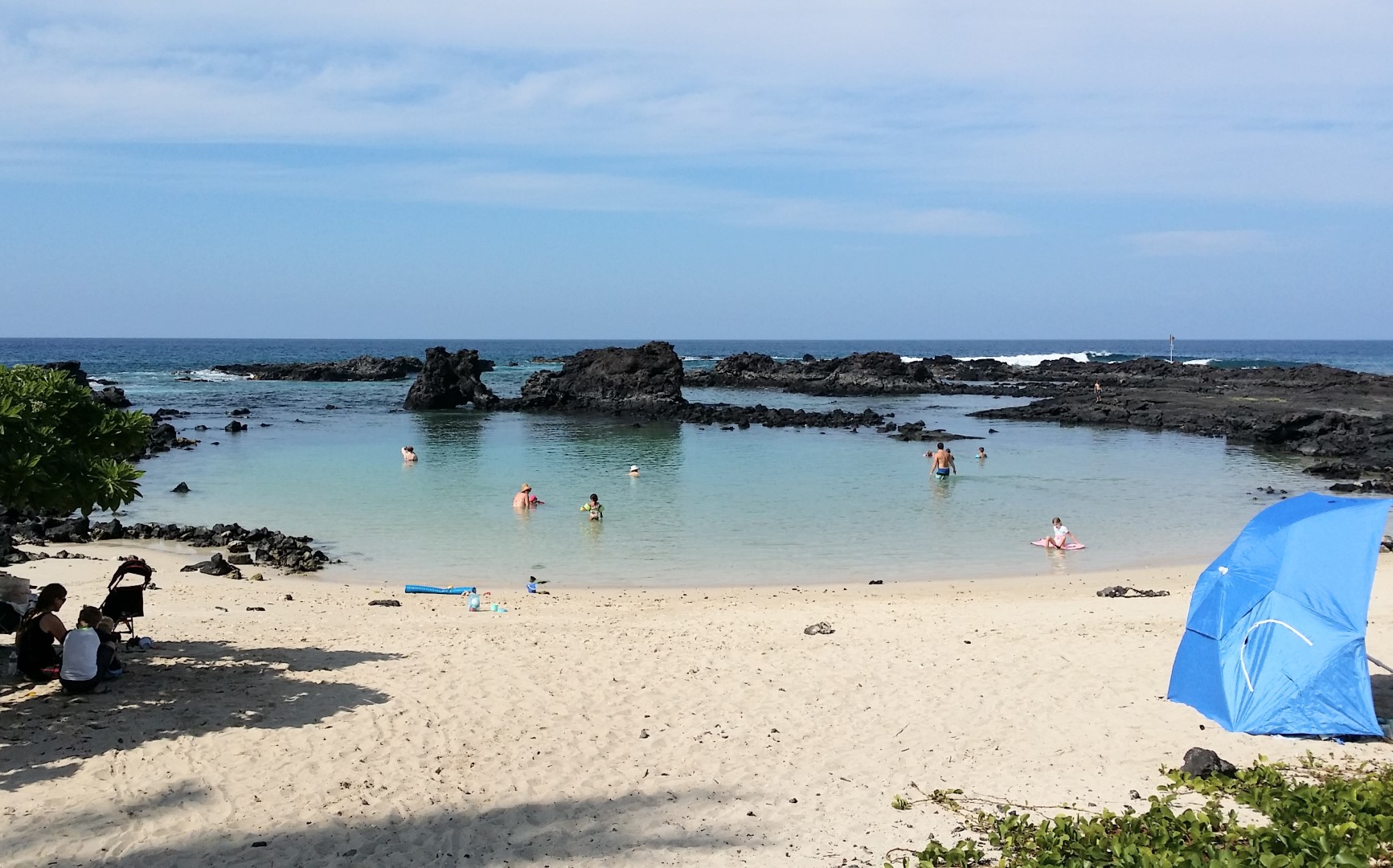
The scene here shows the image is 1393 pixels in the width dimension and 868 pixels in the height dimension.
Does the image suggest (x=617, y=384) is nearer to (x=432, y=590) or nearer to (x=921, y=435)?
(x=921, y=435)

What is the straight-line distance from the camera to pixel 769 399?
6462 centimetres

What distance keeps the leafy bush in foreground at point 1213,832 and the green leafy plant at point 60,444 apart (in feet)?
21.2

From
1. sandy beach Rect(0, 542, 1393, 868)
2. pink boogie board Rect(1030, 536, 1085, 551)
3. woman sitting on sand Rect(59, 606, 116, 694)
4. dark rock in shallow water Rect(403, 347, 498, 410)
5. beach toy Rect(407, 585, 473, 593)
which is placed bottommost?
pink boogie board Rect(1030, 536, 1085, 551)

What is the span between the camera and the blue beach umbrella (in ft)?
26.4

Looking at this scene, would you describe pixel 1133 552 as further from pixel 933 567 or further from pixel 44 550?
pixel 44 550

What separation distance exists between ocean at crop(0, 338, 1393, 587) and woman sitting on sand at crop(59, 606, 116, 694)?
7.93 meters

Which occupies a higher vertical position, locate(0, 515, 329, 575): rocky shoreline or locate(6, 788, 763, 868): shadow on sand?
locate(6, 788, 763, 868): shadow on sand

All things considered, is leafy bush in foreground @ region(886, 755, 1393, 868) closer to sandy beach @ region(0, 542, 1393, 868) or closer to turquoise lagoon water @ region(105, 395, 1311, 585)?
sandy beach @ region(0, 542, 1393, 868)

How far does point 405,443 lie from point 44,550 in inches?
872

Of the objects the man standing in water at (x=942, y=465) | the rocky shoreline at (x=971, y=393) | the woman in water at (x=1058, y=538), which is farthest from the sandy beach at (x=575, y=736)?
the rocky shoreline at (x=971, y=393)

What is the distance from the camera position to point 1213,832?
19.9 ft

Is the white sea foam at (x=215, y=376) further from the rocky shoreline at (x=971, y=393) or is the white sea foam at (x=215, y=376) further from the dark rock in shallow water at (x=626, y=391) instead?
the dark rock in shallow water at (x=626, y=391)

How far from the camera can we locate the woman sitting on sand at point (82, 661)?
8180 millimetres

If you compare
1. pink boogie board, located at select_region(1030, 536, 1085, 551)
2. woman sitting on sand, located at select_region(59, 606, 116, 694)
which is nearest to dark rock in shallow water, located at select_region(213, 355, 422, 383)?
pink boogie board, located at select_region(1030, 536, 1085, 551)
